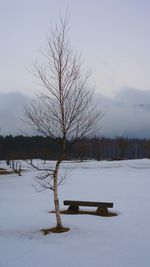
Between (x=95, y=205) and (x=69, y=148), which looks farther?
(x=95, y=205)

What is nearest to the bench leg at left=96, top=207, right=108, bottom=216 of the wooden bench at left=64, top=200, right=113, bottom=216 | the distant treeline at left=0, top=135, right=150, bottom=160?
the wooden bench at left=64, top=200, right=113, bottom=216

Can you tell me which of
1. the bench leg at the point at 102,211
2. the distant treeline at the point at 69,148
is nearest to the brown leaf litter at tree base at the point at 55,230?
the distant treeline at the point at 69,148

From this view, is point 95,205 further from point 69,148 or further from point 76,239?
point 76,239

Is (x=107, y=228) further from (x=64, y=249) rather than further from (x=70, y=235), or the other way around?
(x=64, y=249)

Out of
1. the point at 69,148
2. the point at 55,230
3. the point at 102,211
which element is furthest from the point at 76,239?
the point at 102,211

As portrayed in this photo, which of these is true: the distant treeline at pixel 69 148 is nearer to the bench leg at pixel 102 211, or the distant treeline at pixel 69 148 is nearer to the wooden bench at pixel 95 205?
the wooden bench at pixel 95 205

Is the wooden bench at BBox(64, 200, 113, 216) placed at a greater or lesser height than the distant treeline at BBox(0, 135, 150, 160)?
lesser

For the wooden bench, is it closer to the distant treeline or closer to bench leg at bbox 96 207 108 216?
bench leg at bbox 96 207 108 216

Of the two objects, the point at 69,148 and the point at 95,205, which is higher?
the point at 69,148

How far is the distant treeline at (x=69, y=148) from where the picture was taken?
12.5 meters

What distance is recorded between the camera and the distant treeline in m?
12.5

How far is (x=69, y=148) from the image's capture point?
11531mm

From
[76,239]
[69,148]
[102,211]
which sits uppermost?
[69,148]

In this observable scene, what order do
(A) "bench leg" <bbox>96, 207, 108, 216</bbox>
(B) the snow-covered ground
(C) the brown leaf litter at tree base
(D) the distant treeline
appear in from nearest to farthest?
(B) the snow-covered ground
(C) the brown leaf litter at tree base
(D) the distant treeline
(A) "bench leg" <bbox>96, 207, 108, 216</bbox>
